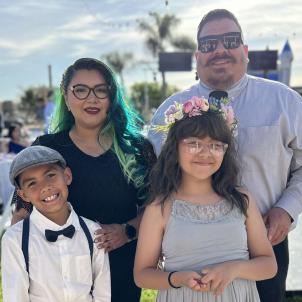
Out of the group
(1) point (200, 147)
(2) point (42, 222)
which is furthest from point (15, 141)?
(1) point (200, 147)

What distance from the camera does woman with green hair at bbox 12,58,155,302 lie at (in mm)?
2404

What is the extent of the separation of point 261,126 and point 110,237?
39.2 inches

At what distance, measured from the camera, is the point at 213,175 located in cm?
227

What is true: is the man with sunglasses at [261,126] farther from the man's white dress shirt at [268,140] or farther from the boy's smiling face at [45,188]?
the boy's smiling face at [45,188]

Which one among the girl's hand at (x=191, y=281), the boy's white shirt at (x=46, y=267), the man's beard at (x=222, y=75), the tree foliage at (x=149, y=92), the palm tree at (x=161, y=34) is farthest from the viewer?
the tree foliage at (x=149, y=92)

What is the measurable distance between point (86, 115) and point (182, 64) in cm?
1598

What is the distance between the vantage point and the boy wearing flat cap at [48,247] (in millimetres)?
2096

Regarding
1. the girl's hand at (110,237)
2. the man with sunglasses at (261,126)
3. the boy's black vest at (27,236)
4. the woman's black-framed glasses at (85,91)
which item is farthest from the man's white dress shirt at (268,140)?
the boy's black vest at (27,236)

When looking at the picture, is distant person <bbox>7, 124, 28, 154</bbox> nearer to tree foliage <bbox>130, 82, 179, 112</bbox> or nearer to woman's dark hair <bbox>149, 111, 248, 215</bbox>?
woman's dark hair <bbox>149, 111, 248, 215</bbox>

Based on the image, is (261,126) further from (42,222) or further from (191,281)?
(42,222)

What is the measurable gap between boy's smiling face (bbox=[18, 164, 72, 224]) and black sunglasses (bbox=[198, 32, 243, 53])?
109 centimetres

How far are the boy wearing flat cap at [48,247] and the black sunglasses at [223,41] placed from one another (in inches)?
40.7

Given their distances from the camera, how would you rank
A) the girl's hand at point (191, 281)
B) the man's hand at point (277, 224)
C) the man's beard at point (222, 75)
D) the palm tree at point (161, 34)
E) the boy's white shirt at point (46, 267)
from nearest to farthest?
the girl's hand at point (191, 281), the boy's white shirt at point (46, 267), the man's hand at point (277, 224), the man's beard at point (222, 75), the palm tree at point (161, 34)

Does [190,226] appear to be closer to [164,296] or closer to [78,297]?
[164,296]
